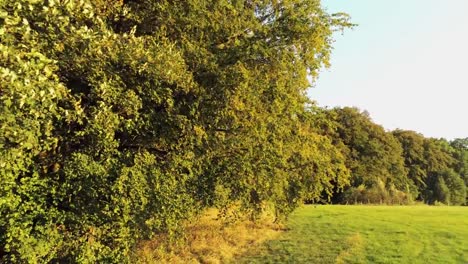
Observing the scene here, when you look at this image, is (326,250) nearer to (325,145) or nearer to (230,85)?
(325,145)

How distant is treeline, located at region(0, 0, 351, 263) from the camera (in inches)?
383

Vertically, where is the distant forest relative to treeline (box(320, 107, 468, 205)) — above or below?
below

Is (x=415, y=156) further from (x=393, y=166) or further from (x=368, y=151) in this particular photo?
(x=368, y=151)

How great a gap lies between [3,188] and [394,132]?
91.7 metres

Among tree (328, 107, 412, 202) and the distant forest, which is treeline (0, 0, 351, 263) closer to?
the distant forest

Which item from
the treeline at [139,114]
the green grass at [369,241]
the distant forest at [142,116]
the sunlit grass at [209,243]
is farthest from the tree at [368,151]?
the treeline at [139,114]

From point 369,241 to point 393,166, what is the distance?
56.4 m

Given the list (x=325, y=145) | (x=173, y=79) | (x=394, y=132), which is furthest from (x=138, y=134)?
(x=394, y=132)

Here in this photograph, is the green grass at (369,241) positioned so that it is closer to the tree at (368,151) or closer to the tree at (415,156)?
the tree at (368,151)

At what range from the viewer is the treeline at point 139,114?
9.73 m

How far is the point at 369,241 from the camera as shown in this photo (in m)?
25.5

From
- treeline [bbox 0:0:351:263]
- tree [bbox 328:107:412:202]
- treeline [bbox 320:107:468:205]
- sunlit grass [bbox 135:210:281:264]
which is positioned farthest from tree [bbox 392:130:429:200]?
treeline [bbox 0:0:351:263]

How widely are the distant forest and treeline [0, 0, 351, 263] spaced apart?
42 mm

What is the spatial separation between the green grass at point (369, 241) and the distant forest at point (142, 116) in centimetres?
586
